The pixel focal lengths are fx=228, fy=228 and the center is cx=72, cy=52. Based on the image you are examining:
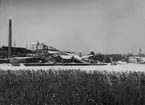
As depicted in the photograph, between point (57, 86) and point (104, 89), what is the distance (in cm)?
166

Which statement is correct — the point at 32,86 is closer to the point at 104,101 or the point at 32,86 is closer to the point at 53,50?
the point at 104,101

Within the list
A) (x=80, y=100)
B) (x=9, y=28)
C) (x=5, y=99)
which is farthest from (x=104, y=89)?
(x=9, y=28)

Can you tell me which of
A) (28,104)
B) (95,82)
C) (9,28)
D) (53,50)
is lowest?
(28,104)

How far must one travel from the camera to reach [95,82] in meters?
8.12

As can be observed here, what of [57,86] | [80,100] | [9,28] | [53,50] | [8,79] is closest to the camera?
[80,100]

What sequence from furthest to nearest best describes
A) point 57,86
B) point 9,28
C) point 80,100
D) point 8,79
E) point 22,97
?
1. point 9,28
2. point 8,79
3. point 57,86
4. point 22,97
5. point 80,100

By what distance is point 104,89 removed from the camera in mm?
7387

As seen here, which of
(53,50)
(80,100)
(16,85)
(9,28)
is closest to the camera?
(80,100)

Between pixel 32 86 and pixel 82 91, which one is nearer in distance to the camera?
pixel 82 91

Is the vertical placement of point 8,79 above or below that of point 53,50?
below

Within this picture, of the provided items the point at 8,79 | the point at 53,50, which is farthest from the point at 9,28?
the point at 8,79

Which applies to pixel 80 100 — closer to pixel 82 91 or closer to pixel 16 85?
pixel 82 91

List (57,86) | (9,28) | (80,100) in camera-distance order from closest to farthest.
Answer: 1. (80,100)
2. (57,86)
3. (9,28)

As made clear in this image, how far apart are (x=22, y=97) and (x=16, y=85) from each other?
2.06m
